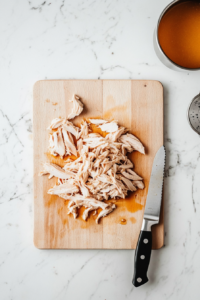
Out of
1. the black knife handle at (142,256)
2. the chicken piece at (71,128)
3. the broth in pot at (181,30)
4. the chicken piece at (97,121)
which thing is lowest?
the black knife handle at (142,256)

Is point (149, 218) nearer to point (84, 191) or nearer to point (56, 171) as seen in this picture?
point (84, 191)

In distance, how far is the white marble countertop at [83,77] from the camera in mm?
1338

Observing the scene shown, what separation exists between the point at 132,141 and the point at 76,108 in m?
0.33

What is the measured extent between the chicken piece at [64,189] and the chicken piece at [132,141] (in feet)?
1.11

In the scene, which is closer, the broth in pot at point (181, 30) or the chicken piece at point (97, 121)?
the broth in pot at point (181, 30)

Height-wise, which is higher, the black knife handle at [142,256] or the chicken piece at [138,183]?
the chicken piece at [138,183]

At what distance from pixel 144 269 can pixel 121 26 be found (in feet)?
4.25

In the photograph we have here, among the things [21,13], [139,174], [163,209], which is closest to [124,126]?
[139,174]

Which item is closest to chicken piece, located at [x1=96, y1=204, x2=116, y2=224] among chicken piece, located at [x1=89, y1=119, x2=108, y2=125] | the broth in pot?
chicken piece, located at [x1=89, y1=119, x2=108, y2=125]

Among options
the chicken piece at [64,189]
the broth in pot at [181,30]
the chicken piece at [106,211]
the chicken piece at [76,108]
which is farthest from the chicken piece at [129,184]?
the broth in pot at [181,30]

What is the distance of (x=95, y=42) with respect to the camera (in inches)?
53.6

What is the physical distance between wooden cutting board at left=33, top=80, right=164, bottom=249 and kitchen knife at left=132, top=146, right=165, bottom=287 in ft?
0.12

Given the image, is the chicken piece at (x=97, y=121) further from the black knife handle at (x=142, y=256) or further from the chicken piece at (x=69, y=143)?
the black knife handle at (x=142, y=256)

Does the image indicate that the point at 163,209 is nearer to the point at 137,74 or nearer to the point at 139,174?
the point at 139,174
